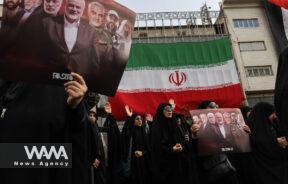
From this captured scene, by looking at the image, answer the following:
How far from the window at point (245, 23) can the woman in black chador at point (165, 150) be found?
14.7m

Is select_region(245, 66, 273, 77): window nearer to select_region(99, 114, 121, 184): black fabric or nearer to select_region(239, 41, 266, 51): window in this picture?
select_region(239, 41, 266, 51): window

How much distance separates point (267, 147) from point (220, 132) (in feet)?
2.57

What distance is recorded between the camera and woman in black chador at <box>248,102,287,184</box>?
4.94 metres

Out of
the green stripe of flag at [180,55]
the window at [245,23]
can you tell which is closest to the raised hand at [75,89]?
the green stripe of flag at [180,55]

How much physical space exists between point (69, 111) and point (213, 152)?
3101 mm

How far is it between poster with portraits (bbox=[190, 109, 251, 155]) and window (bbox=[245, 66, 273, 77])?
13626mm

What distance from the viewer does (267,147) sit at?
4.97m

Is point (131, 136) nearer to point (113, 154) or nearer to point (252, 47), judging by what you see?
point (113, 154)

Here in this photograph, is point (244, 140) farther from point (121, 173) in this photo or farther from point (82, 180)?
point (82, 180)

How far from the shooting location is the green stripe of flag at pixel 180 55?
9.07m

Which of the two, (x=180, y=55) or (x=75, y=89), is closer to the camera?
(x=75, y=89)

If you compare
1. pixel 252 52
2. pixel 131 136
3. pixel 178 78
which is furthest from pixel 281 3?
pixel 252 52

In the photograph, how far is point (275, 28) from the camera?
1817 millimetres

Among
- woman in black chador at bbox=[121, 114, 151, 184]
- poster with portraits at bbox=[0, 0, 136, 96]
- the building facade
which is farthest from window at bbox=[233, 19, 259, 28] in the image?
poster with portraits at bbox=[0, 0, 136, 96]
